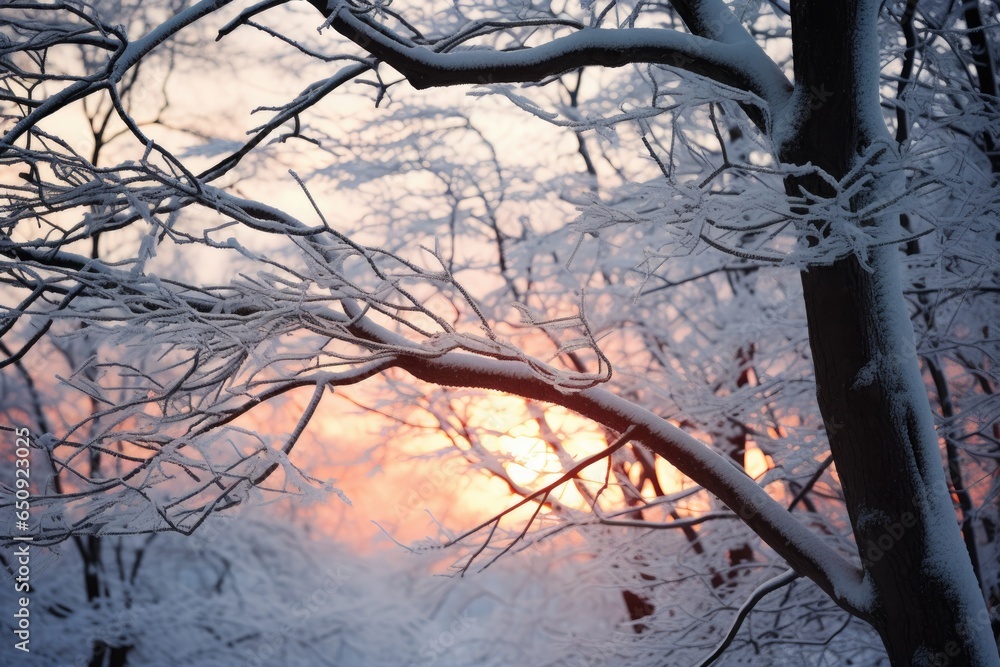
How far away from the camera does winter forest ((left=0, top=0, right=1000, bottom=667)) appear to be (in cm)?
264

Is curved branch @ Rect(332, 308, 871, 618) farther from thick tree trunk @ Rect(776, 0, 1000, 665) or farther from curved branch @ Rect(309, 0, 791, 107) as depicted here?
curved branch @ Rect(309, 0, 791, 107)

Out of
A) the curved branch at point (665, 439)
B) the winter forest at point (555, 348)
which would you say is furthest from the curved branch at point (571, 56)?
the curved branch at point (665, 439)

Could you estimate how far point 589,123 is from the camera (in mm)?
2529

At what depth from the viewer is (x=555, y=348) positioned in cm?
692

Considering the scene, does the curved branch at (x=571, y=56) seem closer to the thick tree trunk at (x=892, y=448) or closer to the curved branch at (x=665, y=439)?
the thick tree trunk at (x=892, y=448)

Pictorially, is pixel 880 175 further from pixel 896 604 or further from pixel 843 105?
pixel 896 604

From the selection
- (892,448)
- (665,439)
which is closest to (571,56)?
(665,439)

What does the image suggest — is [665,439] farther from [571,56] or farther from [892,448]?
[571,56]

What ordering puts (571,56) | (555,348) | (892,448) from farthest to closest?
(555,348) → (892,448) → (571,56)

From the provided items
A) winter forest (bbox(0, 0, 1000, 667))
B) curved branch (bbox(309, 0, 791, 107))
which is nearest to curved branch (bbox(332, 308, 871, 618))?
winter forest (bbox(0, 0, 1000, 667))

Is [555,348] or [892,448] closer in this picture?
[892,448]

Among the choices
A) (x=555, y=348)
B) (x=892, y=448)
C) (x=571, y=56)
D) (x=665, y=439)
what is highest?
(x=555, y=348)

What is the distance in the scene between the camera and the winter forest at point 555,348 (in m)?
2.64

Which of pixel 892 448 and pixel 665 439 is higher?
pixel 665 439
